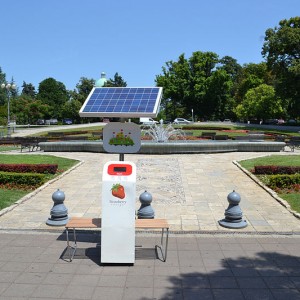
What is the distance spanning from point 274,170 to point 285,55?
106 feet

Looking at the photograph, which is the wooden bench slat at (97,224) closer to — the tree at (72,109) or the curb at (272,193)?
the curb at (272,193)

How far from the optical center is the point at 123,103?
7.05 meters

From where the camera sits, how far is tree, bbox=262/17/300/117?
129 ft

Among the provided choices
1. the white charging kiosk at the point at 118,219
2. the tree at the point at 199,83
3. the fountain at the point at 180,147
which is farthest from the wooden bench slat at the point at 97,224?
the tree at the point at 199,83

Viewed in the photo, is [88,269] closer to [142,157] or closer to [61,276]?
[61,276]

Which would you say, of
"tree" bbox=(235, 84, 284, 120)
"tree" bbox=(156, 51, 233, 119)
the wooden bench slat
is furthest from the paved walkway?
"tree" bbox=(156, 51, 233, 119)

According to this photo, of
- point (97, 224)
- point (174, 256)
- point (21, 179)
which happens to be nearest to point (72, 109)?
point (21, 179)

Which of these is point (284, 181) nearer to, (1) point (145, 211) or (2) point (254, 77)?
(1) point (145, 211)

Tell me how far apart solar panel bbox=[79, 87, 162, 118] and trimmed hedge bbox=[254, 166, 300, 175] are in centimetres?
739

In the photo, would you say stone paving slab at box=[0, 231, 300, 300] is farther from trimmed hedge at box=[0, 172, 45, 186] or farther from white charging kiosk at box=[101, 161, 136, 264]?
trimmed hedge at box=[0, 172, 45, 186]

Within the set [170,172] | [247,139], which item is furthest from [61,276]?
[247,139]

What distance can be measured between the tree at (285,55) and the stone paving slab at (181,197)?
25636mm

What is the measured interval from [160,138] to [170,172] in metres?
9.59

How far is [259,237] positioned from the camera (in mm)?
7477
